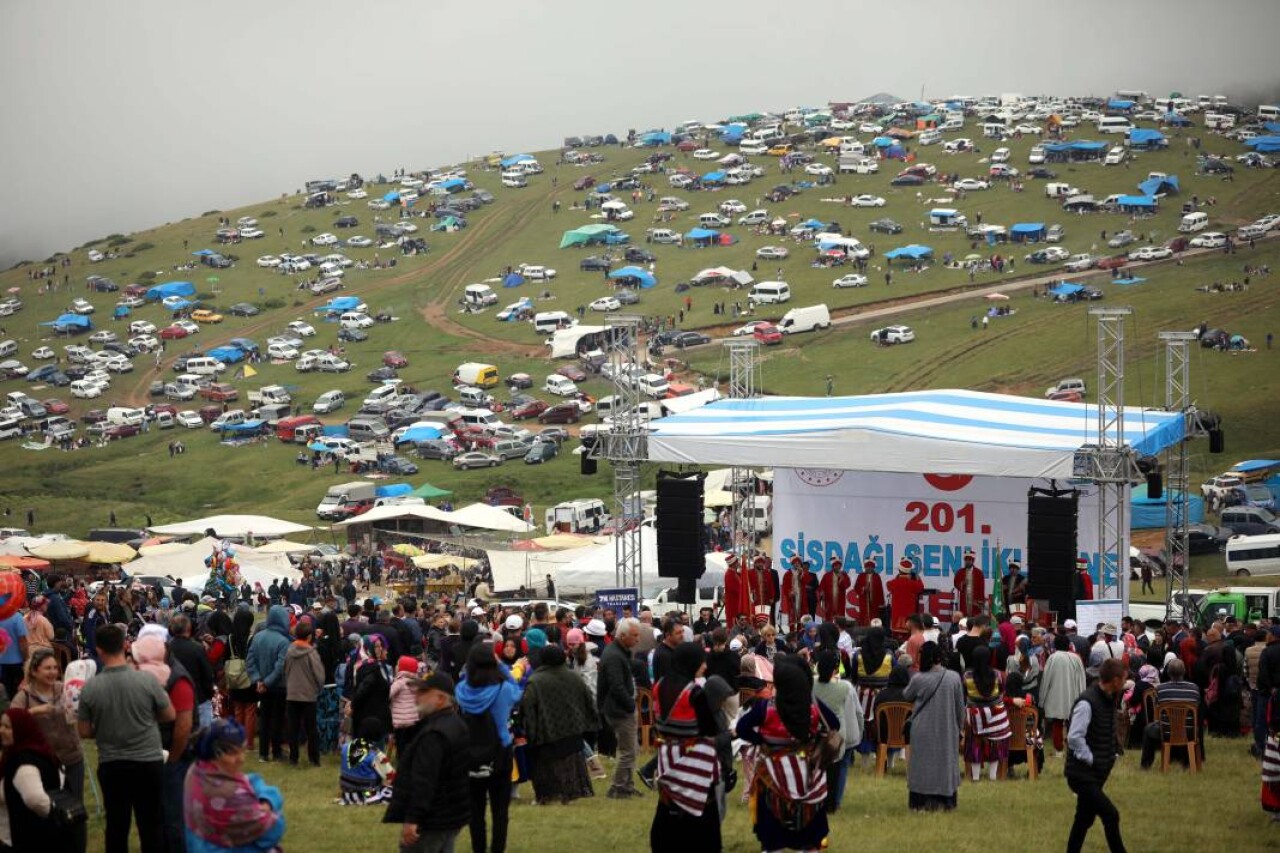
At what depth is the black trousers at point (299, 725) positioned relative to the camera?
1327 centimetres

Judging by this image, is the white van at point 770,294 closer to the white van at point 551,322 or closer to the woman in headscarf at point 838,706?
the white van at point 551,322

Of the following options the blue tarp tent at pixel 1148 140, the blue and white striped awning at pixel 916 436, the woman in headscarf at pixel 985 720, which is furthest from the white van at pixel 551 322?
the woman in headscarf at pixel 985 720

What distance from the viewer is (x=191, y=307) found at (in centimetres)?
9656

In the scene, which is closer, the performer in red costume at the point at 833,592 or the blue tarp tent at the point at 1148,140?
the performer in red costume at the point at 833,592

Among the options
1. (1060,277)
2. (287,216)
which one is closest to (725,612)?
(1060,277)

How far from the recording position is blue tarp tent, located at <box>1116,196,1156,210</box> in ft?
287

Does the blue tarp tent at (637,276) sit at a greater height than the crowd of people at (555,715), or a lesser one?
greater

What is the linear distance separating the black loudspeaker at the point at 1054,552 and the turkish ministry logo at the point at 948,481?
3195mm

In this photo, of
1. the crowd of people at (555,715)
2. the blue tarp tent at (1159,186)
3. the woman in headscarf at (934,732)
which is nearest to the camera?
the crowd of people at (555,715)

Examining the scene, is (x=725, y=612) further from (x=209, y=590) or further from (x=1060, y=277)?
(x=1060, y=277)

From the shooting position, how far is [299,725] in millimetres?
13375

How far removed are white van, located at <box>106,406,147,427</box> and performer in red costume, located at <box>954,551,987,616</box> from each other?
194 feet

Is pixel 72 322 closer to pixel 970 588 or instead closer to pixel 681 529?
pixel 681 529

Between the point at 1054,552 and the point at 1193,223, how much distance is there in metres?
67.8
